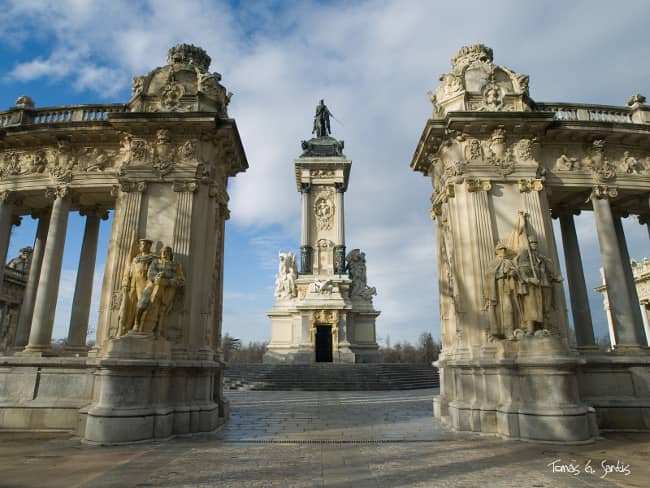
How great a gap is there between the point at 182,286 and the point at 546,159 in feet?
35.8

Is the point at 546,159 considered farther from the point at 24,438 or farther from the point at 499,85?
the point at 24,438

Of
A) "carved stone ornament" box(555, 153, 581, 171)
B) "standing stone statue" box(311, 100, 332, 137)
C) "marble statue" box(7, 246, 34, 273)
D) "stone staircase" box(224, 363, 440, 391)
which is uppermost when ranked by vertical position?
"standing stone statue" box(311, 100, 332, 137)

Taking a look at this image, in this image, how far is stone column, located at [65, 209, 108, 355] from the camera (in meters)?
13.0

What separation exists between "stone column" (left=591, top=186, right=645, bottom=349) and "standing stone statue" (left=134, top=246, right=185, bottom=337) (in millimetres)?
11692

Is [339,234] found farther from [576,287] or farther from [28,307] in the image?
[28,307]

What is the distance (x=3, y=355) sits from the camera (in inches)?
437

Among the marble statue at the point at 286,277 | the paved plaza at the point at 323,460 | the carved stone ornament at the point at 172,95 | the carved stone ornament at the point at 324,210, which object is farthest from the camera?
the carved stone ornament at the point at 324,210

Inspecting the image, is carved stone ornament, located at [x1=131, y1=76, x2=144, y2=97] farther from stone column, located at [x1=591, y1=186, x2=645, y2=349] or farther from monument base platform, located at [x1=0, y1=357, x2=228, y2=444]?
stone column, located at [x1=591, y1=186, x2=645, y2=349]

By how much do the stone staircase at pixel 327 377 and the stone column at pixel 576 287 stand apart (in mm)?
10694

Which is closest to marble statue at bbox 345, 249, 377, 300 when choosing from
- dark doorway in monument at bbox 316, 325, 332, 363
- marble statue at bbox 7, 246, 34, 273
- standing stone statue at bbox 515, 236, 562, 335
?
dark doorway in monument at bbox 316, 325, 332, 363

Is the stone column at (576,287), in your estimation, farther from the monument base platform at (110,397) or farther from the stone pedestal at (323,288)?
the stone pedestal at (323,288)

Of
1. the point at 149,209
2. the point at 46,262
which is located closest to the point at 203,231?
the point at 149,209

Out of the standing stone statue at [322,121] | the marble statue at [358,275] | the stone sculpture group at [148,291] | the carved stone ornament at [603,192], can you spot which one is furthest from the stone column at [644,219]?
the standing stone statue at [322,121]

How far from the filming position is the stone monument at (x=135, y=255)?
918cm
